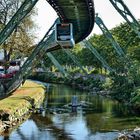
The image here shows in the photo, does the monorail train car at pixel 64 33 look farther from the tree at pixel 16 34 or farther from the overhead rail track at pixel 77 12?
the tree at pixel 16 34

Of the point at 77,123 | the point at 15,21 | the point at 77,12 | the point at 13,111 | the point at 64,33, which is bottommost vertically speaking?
the point at 77,123

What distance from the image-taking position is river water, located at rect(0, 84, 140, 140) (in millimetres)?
38250

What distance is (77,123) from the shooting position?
4503cm

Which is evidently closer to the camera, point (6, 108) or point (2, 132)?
point (2, 132)

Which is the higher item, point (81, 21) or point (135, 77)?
point (81, 21)

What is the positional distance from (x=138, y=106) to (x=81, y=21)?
15746mm

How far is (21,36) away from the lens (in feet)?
237

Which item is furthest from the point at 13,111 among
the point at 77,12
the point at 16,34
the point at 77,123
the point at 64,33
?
the point at 16,34

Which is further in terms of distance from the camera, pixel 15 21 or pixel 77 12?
pixel 77 12

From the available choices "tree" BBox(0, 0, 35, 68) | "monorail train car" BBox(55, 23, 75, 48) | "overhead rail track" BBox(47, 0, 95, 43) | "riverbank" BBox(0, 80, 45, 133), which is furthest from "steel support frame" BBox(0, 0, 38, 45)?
"tree" BBox(0, 0, 35, 68)

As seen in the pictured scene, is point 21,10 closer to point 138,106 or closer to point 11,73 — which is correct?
point 138,106

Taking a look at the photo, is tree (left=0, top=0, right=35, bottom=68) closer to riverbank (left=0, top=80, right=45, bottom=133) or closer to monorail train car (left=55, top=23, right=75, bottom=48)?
monorail train car (left=55, top=23, right=75, bottom=48)

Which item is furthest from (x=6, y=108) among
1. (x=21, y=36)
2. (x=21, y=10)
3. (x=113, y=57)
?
(x=113, y=57)

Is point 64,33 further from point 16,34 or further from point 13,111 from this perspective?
point 13,111
